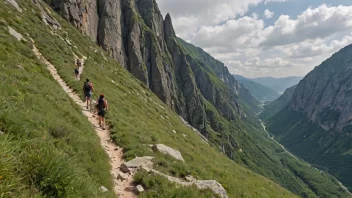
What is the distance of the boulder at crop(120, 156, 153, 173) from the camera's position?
1397 cm

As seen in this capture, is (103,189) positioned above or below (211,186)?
above

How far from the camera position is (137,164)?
14398mm

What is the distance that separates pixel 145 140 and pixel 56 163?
12.7 meters

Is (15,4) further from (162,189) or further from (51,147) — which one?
(162,189)

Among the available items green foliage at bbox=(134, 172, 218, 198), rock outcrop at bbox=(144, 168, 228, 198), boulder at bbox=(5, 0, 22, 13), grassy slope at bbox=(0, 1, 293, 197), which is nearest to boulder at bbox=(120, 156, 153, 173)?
grassy slope at bbox=(0, 1, 293, 197)

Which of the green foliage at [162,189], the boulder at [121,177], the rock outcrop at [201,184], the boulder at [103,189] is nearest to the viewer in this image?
the boulder at [103,189]

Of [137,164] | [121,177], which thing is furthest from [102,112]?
[121,177]

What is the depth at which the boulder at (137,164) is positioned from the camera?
13969mm

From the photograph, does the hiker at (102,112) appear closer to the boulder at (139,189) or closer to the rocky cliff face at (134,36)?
the boulder at (139,189)

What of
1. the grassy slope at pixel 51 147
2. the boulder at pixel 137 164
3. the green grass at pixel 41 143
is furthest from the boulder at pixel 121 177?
the grassy slope at pixel 51 147

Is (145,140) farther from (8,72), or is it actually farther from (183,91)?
(183,91)

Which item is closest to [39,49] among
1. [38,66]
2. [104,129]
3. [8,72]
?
[38,66]

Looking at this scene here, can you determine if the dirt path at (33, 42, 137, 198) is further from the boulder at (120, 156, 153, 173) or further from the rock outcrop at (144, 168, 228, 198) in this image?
the rock outcrop at (144, 168, 228, 198)

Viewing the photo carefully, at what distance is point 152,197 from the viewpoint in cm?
1166
